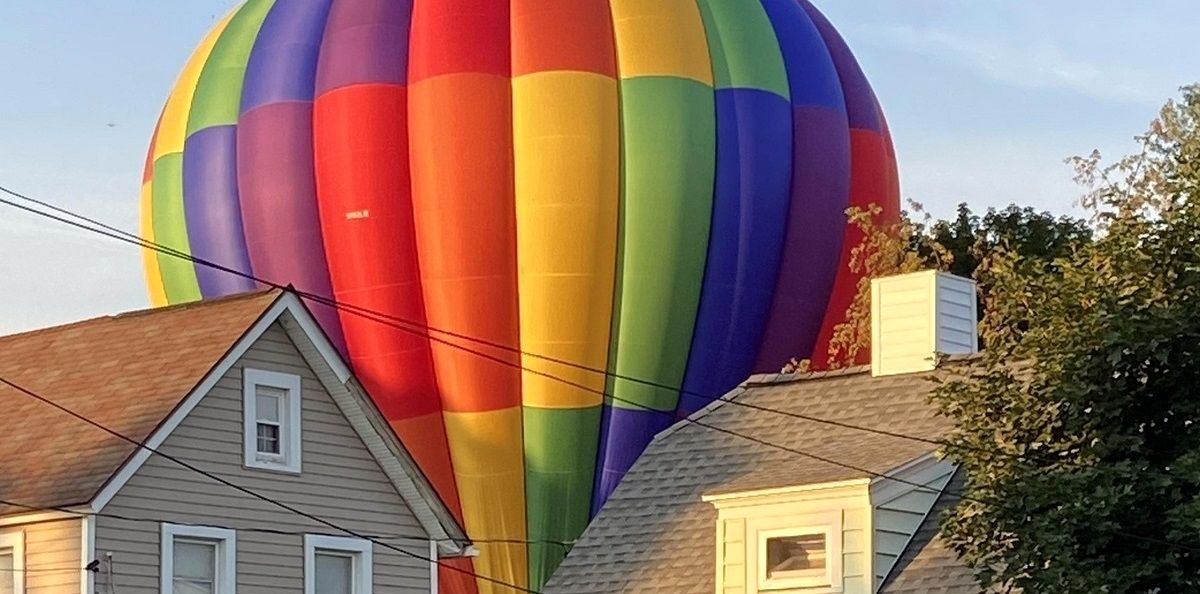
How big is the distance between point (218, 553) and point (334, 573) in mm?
2082

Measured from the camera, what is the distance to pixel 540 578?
45656 mm

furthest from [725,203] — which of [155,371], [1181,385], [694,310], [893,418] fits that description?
[1181,385]

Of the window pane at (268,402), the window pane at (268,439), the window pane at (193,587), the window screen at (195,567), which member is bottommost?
the window pane at (193,587)

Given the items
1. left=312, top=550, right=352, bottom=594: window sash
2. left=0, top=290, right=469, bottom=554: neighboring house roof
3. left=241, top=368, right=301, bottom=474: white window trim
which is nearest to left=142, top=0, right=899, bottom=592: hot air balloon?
left=312, top=550, right=352, bottom=594: window sash

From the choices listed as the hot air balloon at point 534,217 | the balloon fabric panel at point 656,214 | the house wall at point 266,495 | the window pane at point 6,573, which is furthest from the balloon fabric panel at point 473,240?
the window pane at point 6,573

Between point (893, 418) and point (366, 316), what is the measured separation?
42.7 feet

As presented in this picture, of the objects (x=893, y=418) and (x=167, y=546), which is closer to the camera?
(x=167, y=546)

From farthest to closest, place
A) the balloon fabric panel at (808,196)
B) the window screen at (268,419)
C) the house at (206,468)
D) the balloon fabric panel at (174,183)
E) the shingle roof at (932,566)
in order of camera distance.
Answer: the balloon fabric panel at (174,183)
the balloon fabric panel at (808,196)
the window screen at (268,419)
the house at (206,468)
the shingle roof at (932,566)

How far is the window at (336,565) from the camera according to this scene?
36094 mm

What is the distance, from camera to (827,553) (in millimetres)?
34875

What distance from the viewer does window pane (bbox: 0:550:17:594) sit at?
34.3 meters

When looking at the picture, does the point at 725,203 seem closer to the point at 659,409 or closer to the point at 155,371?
the point at 659,409

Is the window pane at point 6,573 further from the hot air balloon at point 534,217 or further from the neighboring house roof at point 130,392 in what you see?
the hot air balloon at point 534,217

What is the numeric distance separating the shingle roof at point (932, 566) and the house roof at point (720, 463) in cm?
68
